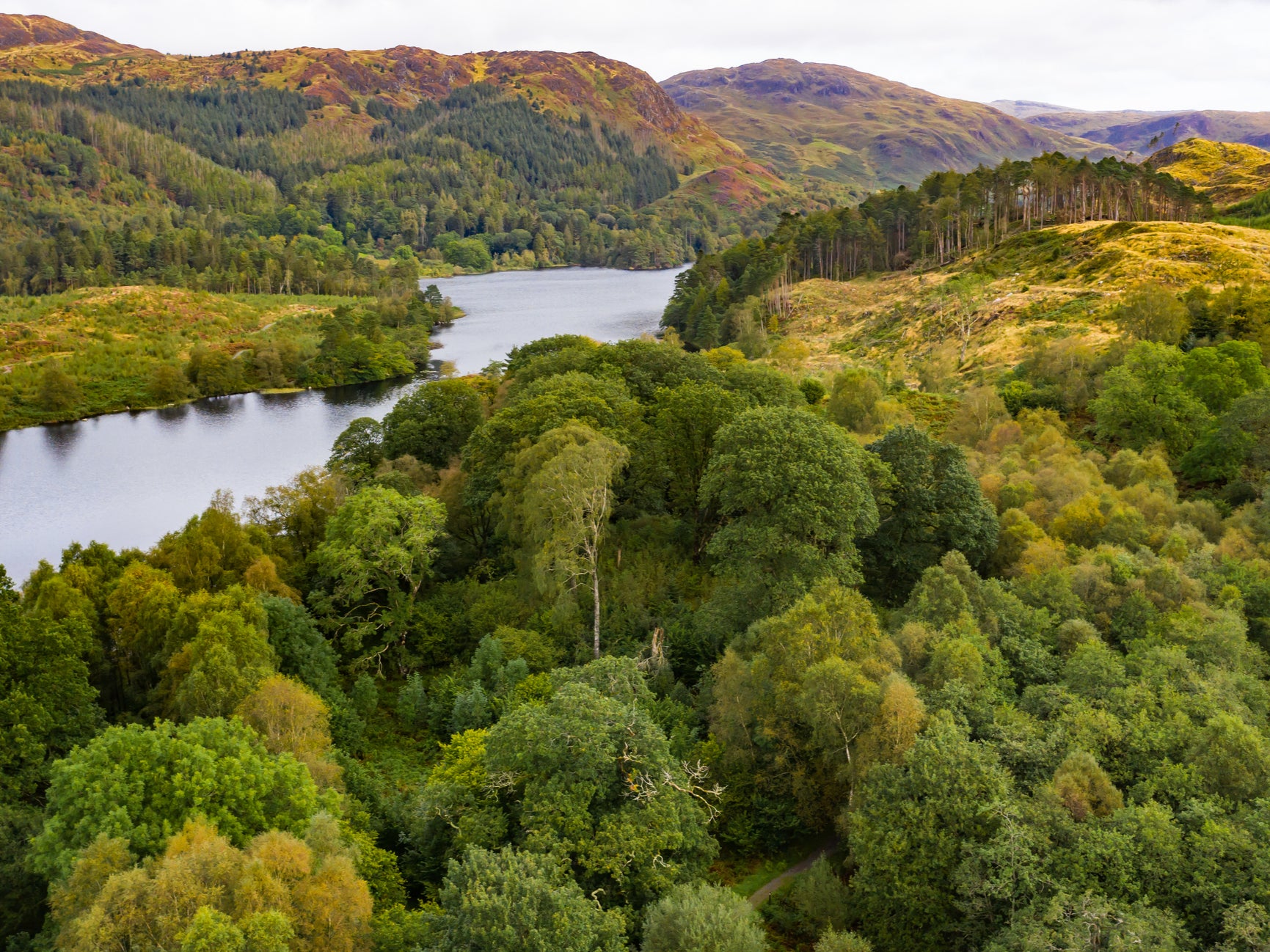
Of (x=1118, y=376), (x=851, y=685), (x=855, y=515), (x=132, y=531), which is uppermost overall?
(x=1118, y=376)

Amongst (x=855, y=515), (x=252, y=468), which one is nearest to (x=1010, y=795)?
(x=855, y=515)

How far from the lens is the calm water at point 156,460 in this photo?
5497 centimetres

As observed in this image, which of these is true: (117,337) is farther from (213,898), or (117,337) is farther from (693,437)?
(213,898)

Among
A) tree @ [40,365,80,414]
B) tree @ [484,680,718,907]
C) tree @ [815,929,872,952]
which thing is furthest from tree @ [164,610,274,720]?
tree @ [40,365,80,414]

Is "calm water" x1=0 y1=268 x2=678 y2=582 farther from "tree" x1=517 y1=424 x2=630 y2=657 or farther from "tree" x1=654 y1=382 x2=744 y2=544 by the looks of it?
"tree" x1=654 y1=382 x2=744 y2=544

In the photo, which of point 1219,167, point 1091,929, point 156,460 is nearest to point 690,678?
point 1091,929

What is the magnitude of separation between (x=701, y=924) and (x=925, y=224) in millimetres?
116821

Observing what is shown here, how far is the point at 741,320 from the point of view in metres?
98.2

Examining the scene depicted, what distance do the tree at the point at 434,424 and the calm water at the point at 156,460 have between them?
51.5 ft

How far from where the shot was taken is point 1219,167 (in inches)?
5276

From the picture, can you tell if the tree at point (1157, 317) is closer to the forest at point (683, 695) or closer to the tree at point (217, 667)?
the forest at point (683, 695)

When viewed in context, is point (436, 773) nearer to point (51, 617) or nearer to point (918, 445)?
point (51, 617)

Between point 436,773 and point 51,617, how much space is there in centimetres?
1537

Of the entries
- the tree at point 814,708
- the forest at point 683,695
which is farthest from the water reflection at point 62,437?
the tree at point 814,708
